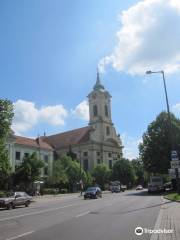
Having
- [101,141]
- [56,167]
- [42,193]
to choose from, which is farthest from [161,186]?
[101,141]

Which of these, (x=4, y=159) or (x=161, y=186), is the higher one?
(x=4, y=159)

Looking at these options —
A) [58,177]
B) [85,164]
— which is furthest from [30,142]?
[85,164]

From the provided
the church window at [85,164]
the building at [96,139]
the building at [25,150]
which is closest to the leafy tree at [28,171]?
the building at [25,150]

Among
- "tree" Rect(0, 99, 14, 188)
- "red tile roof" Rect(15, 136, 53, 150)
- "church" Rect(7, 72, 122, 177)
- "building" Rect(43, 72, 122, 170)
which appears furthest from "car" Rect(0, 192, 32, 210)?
"building" Rect(43, 72, 122, 170)

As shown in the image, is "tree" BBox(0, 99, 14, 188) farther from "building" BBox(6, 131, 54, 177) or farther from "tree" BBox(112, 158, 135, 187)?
"tree" BBox(112, 158, 135, 187)

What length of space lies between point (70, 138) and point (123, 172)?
2412 centimetres

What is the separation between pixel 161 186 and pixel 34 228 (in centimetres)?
4293

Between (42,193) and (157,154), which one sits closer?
(157,154)

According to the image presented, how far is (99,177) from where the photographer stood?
8669 centimetres

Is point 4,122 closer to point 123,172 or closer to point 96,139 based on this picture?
point 123,172

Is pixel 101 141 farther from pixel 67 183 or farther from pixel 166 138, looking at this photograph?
pixel 166 138

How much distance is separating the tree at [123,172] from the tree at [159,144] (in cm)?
3275

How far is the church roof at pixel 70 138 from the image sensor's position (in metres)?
102

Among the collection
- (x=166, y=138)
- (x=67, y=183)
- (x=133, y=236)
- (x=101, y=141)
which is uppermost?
(x=101, y=141)
